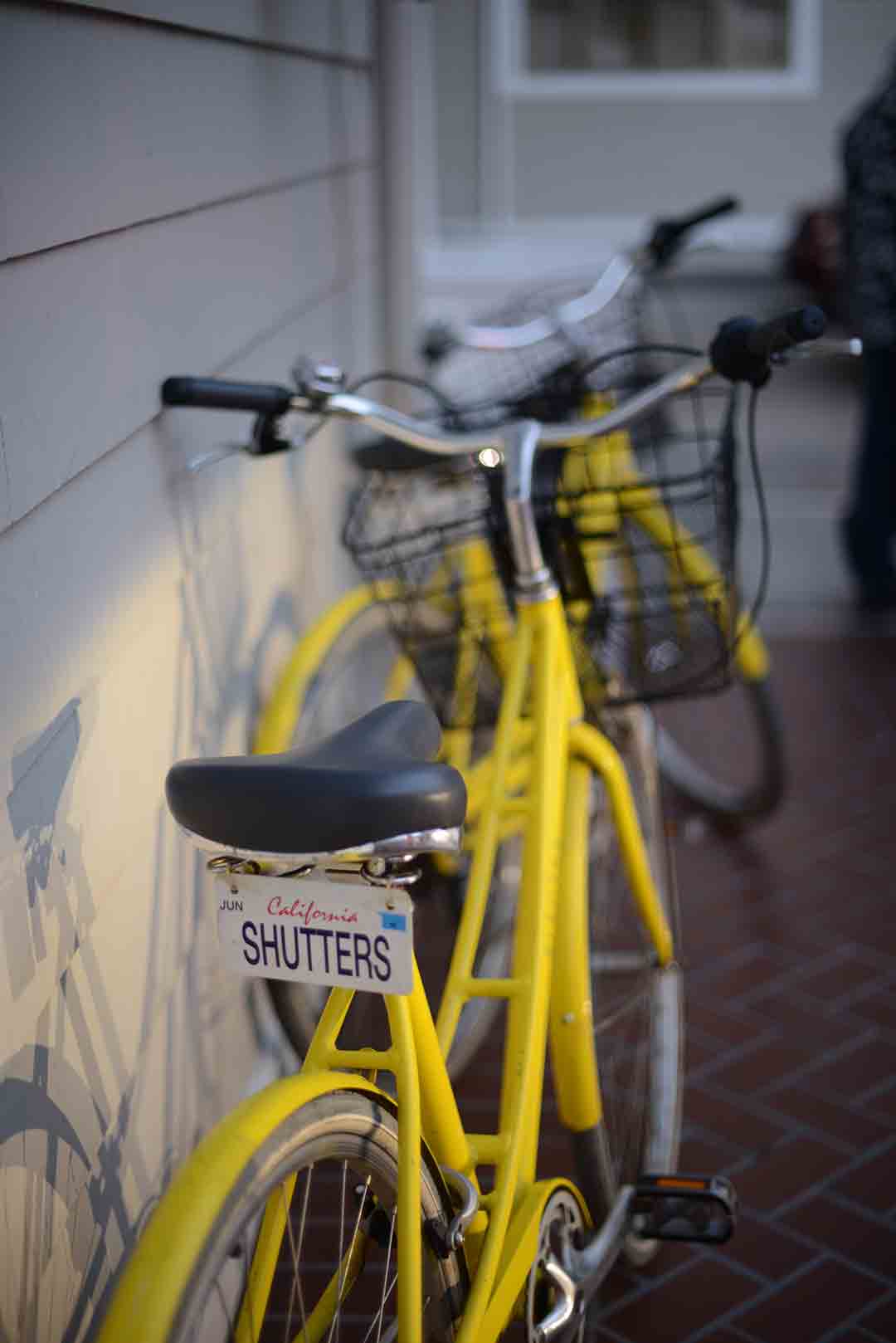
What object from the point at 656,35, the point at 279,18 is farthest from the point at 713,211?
the point at 656,35

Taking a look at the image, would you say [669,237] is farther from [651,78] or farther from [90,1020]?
[651,78]

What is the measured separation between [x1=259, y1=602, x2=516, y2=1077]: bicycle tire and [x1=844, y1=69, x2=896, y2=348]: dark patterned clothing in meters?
2.50

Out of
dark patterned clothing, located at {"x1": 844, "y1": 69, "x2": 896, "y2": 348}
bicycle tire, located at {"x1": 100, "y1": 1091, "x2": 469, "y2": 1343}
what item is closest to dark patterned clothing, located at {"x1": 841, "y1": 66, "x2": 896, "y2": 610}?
dark patterned clothing, located at {"x1": 844, "y1": 69, "x2": 896, "y2": 348}

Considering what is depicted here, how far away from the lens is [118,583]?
6.33 feet

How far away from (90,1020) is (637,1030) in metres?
1.60

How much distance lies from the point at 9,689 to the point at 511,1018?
74cm

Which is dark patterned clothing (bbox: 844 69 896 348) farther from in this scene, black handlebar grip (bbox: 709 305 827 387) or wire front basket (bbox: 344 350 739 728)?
black handlebar grip (bbox: 709 305 827 387)

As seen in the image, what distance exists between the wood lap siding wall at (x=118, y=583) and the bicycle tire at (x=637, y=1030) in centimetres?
62

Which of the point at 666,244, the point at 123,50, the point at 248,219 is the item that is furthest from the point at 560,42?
the point at 123,50

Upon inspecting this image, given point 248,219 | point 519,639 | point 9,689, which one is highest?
point 248,219

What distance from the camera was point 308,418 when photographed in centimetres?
335

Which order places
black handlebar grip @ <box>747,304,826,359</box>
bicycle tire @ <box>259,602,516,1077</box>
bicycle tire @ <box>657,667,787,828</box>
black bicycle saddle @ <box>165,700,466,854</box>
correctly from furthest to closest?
bicycle tire @ <box>657,667,787,828</box> → bicycle tire @ <box>259,602,516,1077</box> → black handlebar grip @ <box>747,304,826,359</box> → black bicycle saddle @ <box>165,700,466,854</box>

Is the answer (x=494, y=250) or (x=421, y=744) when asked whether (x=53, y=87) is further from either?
(x=494, y=250)

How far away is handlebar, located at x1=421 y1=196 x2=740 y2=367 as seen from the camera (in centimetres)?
332
